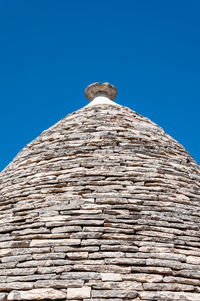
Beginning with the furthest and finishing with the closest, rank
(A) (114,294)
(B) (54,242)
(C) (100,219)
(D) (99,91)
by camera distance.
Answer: (D) (99,91), (C) (100,219), (B) (54,242), (A) (114,294)

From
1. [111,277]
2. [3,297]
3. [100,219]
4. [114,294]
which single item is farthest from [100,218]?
[3,297]

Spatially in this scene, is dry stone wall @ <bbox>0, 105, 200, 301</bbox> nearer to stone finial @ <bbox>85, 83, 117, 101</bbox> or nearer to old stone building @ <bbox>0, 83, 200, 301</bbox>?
old stone building @ <bbox>0, 83, 200, 301</bbox>

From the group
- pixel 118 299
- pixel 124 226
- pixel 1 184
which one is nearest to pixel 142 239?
pixel 124 226

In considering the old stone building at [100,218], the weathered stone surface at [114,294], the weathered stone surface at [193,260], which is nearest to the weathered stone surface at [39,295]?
the old stone building at [100,218]

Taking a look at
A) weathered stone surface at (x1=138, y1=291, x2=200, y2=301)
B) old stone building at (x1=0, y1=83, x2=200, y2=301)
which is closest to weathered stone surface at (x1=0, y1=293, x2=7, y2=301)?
old stone building at (x1=0, y1=83, x2=200, y2=301)

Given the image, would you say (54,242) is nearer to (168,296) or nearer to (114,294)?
(114,294)

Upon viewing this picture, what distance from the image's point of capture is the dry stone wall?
3.49 meters

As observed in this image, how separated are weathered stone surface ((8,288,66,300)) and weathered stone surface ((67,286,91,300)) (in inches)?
2.4

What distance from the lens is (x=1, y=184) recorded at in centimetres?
551

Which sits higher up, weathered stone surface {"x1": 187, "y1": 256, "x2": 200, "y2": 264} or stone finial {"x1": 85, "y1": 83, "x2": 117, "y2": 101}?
stone finial {"x1": 85, "y1": 83, "x2": 117, "y2": 101}

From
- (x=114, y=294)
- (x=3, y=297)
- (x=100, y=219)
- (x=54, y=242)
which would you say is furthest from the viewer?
(x=100, y=219)

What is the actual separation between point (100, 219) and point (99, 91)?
437 centimetres

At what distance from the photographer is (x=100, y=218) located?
Answer: 407 cm

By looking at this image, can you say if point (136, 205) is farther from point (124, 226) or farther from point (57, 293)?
point (57, 293)
